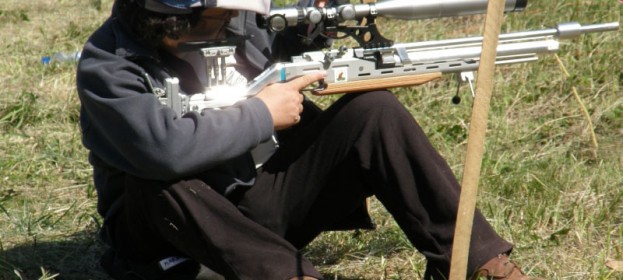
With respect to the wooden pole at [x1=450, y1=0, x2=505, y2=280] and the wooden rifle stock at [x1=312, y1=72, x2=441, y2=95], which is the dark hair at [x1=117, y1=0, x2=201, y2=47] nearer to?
the wooden rifle stock at [x1=312, y1=72, x2=441, y2=95]

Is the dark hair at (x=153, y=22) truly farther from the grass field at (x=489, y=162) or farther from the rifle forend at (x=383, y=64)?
the grass field at (x=489, y=162)

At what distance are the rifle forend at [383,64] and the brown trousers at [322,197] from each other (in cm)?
9

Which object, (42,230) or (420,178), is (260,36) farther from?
(42,230)

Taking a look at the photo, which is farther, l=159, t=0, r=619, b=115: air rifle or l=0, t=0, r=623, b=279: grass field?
l=0, t=0, r=623, b=279: grass field

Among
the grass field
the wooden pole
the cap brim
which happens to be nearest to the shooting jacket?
the cap brim

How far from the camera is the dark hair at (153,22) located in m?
3.11

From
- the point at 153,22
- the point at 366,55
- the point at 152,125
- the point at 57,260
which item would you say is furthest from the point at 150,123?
the point at 57,260

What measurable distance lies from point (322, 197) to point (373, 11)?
0.61m

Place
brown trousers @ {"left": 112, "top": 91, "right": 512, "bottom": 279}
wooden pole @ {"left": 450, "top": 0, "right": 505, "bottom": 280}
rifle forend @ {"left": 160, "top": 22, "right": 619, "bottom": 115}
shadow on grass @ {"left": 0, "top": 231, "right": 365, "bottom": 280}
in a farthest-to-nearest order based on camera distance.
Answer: shadow on grass @ {"left": 0, "top": 231, "right": 365, "bottom": 280} → rifle forend @ {"left": 160, "top": 22, "right": 619, "bottom": 115} → brown trousers @ {"left": 112, "top": 91, "right": 512, "bottom": 279} → wooden pole @ {"left": 450, "top": 0, "right": 505, "bottom": 280}

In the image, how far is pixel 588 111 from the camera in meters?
5.29

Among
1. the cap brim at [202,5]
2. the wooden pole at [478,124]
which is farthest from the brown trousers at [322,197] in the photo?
the wooden pole at [478,124]

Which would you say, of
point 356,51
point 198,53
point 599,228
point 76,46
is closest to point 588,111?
point 599,228

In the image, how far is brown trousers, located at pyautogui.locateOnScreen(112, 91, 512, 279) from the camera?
3.13 m

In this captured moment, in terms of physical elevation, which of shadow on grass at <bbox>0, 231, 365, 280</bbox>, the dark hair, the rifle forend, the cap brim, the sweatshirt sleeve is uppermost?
the cap brim
